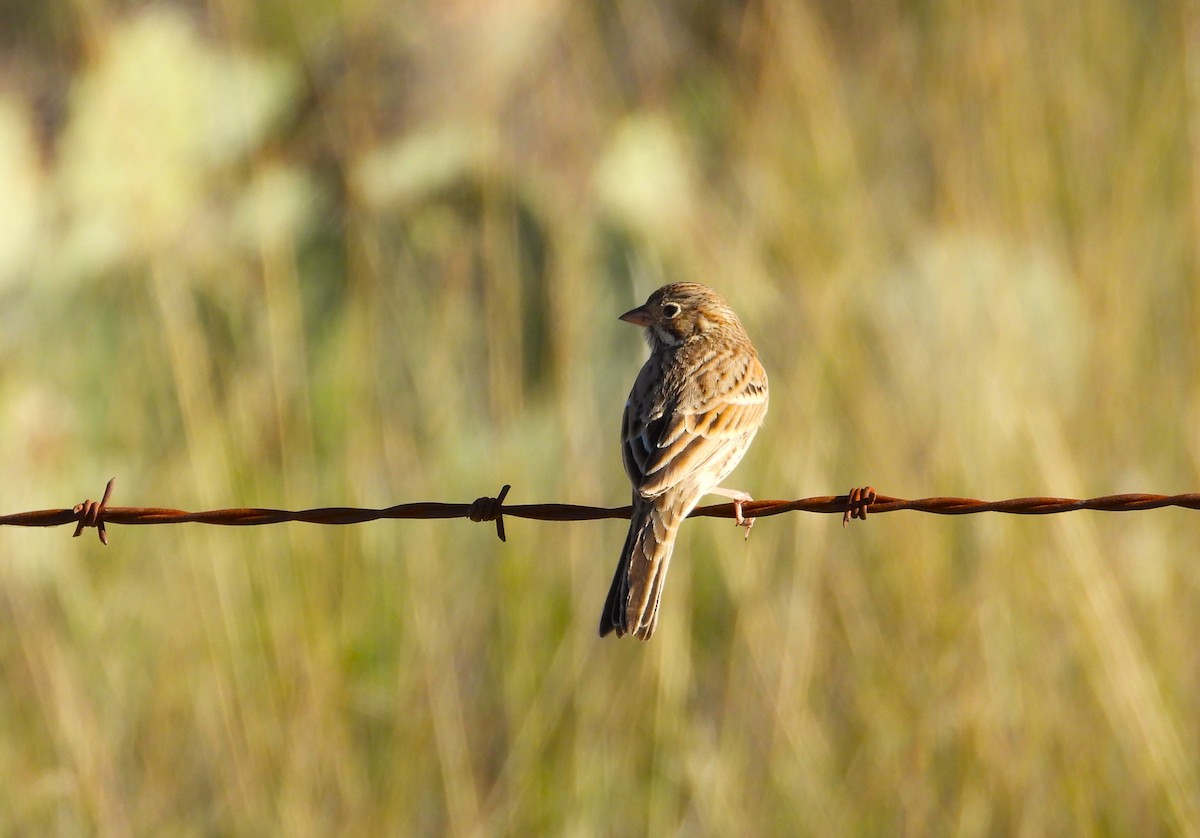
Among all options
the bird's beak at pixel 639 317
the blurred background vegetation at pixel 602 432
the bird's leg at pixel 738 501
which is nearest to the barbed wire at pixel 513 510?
the bird's leg at pixel 738 501

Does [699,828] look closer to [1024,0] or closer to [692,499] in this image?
[692,499]

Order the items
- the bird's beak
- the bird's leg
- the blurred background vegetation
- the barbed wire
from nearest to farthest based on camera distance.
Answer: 1. the barbed wire
2. the bird's leg
3. the blurred background vegetation
4. the bird's beak

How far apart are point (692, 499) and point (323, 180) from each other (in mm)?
4115

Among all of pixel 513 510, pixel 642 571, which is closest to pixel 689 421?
pixel 642 571

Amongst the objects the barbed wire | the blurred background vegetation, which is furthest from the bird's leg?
the blurred background vegetation

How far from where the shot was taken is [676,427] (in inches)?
177

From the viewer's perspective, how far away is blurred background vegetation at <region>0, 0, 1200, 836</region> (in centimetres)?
536

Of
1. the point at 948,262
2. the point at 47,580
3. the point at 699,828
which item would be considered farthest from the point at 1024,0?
the point at 47,580

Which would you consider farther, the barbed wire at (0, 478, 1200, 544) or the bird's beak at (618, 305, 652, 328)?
the bird's beak at (618, 305, 652, 328)

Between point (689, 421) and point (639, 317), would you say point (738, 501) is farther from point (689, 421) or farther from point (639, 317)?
point (639, 317)

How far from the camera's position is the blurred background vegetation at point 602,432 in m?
5.36

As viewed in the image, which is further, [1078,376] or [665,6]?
[665,6]

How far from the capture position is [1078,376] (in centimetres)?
636

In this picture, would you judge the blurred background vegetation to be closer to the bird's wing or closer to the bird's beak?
the bird's beak
